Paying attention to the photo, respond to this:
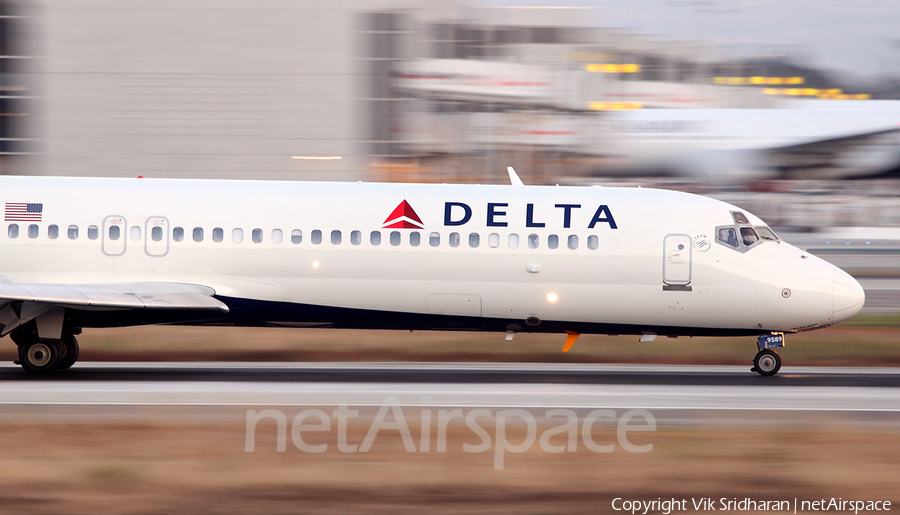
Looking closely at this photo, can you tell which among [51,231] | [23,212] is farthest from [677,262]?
[23,212]

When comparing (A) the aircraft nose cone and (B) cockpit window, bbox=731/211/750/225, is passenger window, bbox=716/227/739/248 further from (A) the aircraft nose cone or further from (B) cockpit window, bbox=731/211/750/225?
(A) the aircraft nose cone

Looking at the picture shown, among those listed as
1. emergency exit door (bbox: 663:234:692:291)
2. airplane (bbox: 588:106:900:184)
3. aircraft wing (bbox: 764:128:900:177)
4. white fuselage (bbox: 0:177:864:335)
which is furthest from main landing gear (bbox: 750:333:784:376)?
aircraft wing (bbox: 764:128:900:177)

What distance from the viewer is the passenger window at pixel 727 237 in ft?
48.9

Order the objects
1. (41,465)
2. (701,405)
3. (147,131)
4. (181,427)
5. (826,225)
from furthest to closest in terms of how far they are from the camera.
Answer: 1. (826,225)
2. (147,131)
3. (701,405)
4. (181,427)
5. (41,465)

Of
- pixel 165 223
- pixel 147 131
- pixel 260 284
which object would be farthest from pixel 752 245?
pixel 147 131

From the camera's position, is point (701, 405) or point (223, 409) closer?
point (223, 409)

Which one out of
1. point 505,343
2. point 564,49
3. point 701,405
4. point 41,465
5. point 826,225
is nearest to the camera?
point 41,465

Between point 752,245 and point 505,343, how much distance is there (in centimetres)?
558

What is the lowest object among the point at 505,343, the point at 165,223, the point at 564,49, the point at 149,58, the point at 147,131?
the point at 505,343

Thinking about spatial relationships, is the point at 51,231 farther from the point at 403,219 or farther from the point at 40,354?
the point at 403,219

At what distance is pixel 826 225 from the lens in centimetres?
5288

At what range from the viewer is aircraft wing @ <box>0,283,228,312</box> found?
1334 cm

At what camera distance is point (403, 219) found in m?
14.8

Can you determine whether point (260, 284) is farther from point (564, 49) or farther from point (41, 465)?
point (564, 49)
